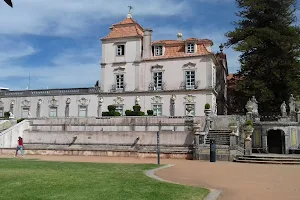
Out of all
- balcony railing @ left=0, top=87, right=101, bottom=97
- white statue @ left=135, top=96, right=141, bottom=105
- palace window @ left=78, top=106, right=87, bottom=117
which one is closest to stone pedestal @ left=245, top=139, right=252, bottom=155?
white statue @ left=135, top=96, right=141, bottom=105

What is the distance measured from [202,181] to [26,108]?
108 feet

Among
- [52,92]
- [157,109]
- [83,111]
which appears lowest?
[83,111]

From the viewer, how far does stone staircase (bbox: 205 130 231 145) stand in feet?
74.2

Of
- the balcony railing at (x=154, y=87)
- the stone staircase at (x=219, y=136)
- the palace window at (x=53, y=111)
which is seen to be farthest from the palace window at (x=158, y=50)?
the stone staircase at (x=219, y=136)

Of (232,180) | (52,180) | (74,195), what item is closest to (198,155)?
(232,180)

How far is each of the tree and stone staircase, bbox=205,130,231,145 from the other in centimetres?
895

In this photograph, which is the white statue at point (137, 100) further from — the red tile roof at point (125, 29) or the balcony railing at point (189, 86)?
the red tile roof at point (125, 29)

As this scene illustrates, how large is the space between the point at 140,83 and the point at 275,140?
16619mm

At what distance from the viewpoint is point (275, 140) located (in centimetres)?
2500

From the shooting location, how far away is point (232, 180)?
436 inches

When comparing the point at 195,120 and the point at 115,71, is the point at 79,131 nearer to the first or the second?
the point at 195,120

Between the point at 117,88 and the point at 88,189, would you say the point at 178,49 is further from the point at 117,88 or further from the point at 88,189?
the point at 88,189

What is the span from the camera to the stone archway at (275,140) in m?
24.5

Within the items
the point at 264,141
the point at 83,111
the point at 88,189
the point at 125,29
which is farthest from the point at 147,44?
the point at 88,189
